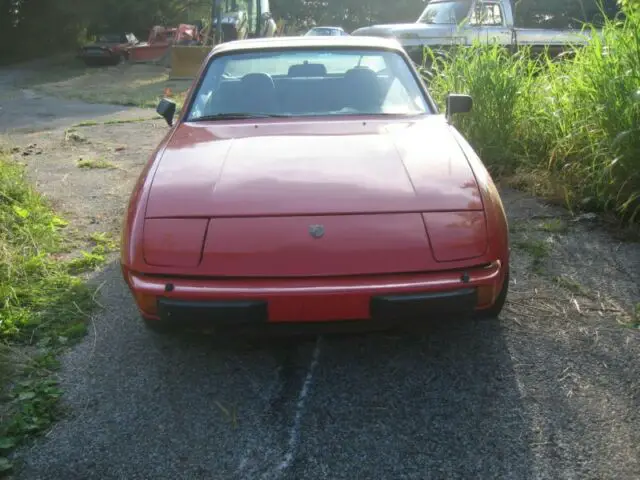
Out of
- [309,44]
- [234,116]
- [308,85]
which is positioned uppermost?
[309,44]

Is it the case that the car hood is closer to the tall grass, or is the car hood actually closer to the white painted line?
the white painted line

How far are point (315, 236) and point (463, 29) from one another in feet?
26.9

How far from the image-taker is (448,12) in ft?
34.4

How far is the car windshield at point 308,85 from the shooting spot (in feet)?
11.3

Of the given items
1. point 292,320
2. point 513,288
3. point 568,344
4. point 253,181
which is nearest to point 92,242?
A: point 253,181

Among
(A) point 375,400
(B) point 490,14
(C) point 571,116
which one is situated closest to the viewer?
(A) point 375,400

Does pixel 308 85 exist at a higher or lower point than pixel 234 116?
higher

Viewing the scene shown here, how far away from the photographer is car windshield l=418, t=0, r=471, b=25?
10.4 meters

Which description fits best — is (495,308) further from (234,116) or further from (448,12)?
(448,12)

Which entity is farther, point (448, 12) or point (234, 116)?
point (448, 12)

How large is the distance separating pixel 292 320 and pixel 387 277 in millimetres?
364

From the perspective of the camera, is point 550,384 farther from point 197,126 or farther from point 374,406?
point 197,126

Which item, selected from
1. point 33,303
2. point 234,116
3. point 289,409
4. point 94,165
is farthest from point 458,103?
point 94,165

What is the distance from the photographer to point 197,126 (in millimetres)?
3307
